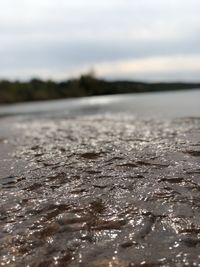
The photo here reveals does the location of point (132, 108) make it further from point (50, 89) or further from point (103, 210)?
point (50, 89)

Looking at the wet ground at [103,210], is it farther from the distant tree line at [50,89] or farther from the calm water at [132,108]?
the distant tree line at [50,89]

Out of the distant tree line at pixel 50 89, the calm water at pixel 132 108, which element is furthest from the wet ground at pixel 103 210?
the distant tree line at pixel 50 89

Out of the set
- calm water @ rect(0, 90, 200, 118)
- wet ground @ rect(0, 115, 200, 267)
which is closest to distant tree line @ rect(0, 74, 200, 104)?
calm water @ rect(0, 90, 200, 118)

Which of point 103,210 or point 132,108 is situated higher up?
point 103,210

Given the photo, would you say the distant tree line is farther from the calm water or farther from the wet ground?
the wet ground

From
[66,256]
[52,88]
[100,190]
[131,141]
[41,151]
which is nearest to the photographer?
[66,256]

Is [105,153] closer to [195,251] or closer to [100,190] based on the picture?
[100,190]

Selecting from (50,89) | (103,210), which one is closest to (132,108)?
(103,210)

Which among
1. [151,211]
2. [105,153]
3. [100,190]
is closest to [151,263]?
[151,211]
